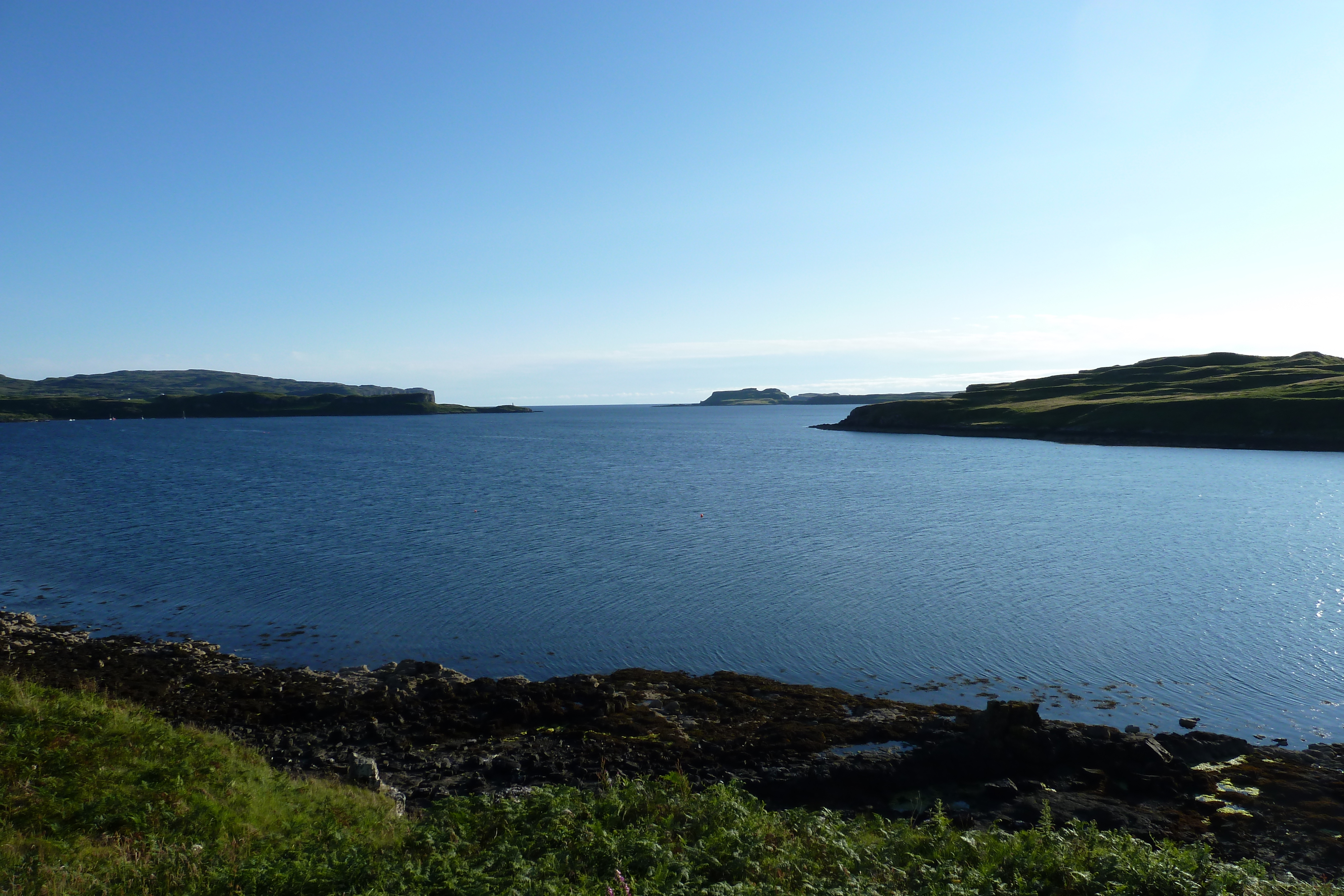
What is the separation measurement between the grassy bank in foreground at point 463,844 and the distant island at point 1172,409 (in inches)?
5196

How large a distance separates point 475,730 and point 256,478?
253ft

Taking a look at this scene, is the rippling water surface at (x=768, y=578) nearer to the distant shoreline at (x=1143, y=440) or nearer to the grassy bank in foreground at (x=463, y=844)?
the grassy bank in foreground at (x=463, y=844)

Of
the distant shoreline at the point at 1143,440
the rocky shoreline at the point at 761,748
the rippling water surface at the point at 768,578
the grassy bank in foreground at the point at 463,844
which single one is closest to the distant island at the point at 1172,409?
the distant shoreline at the point at 1143,440

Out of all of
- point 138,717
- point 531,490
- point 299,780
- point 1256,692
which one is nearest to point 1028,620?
point 1256,692

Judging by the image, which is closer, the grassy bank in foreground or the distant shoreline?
the grassy bank in foreground

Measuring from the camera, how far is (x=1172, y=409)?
13212cm

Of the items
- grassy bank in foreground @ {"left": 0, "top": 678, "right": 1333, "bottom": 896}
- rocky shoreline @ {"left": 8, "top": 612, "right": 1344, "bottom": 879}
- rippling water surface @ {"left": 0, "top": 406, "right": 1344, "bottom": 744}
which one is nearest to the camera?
grassy bank in foreground @ {"left": 0, "top": 678, "right": 1333, "bottom": 896}

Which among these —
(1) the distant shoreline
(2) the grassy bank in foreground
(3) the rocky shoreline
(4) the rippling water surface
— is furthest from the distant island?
(2) the grassy bank in foreground

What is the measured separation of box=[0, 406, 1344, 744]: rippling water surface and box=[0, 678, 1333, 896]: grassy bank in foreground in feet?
42.0

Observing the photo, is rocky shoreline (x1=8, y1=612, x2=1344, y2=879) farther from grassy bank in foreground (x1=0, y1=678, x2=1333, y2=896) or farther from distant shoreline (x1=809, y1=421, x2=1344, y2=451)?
distant shoreline (x1=809, y1=421, x2=1344, y2=451)

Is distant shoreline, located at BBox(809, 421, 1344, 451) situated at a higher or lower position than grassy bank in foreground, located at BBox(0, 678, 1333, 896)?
higher

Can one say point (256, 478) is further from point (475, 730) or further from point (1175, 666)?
point (1175, 666)

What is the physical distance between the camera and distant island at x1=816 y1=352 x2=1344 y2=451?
11619cm

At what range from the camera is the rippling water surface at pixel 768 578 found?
2717cm
